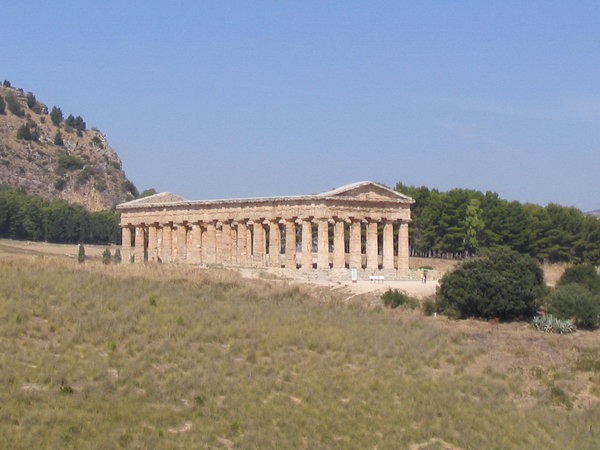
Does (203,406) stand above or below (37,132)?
below

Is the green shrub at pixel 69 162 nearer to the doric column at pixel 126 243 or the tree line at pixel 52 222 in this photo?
the tree line at pixel 52 222

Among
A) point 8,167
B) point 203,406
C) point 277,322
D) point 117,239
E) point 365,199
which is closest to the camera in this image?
point 203,406

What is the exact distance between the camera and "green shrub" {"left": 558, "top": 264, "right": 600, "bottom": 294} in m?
50.3

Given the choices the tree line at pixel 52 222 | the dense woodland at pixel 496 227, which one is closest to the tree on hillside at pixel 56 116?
the tree line at pixel 52 222

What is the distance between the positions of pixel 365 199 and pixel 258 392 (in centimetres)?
3966

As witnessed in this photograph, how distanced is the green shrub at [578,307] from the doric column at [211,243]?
3396 centimetres

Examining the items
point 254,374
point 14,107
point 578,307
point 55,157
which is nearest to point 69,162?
point 55,157

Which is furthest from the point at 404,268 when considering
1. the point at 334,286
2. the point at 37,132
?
the point at 37,132

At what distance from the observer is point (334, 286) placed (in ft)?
180

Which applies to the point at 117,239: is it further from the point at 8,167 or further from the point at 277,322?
the point at 277,322

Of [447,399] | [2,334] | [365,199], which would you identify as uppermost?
[365,199]

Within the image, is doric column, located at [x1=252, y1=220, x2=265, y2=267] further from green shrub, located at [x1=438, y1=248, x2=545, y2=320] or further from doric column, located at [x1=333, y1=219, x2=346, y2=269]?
green shrub, located at [x1=438, y1=248, x2=545, y2=320]

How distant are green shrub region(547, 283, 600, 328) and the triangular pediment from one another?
23.5 meters

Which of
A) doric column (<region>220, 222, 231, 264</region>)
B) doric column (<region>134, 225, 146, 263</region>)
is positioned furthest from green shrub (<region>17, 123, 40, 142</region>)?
doric column (<region>220, 222, 231, 264</region>)
